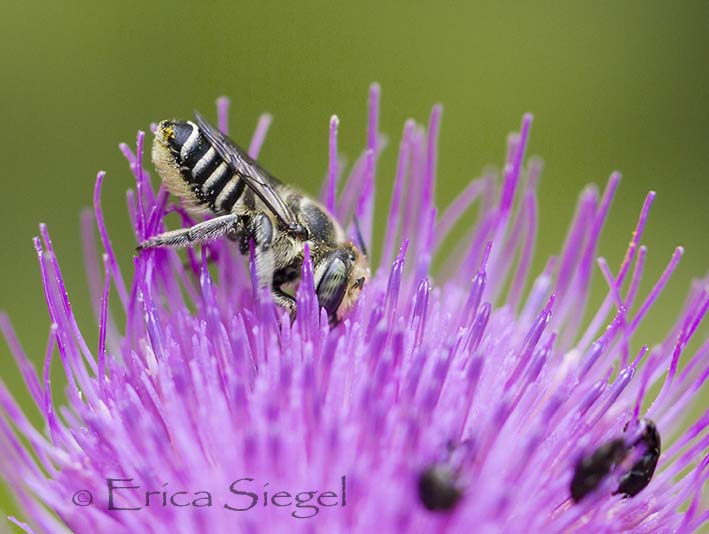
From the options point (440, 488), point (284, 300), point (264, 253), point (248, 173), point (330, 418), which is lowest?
point (440, 488)

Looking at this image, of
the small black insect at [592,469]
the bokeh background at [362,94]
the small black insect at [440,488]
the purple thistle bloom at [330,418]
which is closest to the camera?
the small black insect at [440,488]

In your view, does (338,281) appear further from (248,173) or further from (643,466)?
(643,466)

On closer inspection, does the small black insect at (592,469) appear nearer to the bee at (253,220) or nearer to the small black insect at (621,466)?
the small black insect at (621,466)

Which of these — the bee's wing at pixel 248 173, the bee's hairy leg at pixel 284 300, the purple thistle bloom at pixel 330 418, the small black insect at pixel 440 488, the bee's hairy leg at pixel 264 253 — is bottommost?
the small black insect at pixel 440 488

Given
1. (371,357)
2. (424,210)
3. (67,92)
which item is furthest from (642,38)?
(371,357)

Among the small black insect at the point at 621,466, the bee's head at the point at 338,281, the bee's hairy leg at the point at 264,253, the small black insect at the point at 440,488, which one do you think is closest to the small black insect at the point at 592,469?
the small black insect at the point at 621,466

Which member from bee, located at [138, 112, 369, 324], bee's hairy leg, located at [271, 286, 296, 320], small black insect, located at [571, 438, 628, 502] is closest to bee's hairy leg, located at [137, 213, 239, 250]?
bee, located at [138, 112, 369, 324]

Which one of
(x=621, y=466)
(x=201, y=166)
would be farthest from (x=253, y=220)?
(x=621, y=466)
